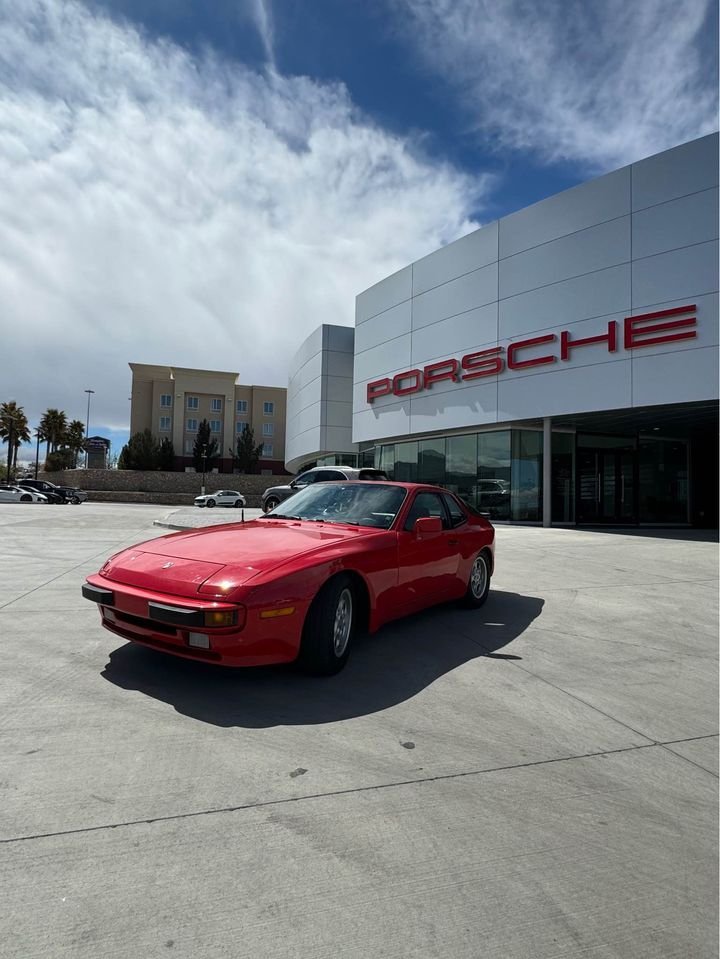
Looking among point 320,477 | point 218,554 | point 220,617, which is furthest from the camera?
point 320,477

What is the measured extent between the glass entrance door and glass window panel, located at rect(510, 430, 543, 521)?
2305mm

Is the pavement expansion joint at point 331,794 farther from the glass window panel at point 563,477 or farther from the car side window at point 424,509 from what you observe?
the glass window panel at point 563,477

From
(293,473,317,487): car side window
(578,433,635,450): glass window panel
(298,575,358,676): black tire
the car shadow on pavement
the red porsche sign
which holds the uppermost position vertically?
the red porsche sign

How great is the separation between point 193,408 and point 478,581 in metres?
72.3

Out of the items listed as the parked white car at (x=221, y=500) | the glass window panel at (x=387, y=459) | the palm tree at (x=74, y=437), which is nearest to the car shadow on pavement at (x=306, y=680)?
the glass window panel at (x=387, y=459)

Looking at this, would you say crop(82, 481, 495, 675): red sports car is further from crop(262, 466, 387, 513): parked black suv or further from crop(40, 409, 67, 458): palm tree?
crop(40, 409, 67, 458): palm tree

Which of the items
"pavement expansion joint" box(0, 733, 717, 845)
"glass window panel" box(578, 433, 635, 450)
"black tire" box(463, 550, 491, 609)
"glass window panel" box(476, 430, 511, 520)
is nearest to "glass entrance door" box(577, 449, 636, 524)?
"glass window panel" box(578, 433, 635, 450)

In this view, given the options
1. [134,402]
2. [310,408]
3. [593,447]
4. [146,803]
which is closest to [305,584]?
[146,803]

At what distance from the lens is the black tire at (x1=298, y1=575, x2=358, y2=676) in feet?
12.1

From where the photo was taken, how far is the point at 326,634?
12.3 ft

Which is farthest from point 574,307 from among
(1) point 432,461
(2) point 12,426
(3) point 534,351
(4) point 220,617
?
(2) point 12,426

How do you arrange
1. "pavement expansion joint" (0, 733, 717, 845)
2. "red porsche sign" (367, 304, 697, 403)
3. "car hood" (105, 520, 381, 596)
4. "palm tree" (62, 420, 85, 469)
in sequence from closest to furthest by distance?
"pavement expansion joint" (0, 733, 717, 845) < "car hood" (105, 520, 381, 596) < "red porsche sign" (367, 304, 697, 403) < "palm tree" (62, 420, 85, 469)

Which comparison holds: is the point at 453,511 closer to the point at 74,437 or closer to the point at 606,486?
the point at 606,486

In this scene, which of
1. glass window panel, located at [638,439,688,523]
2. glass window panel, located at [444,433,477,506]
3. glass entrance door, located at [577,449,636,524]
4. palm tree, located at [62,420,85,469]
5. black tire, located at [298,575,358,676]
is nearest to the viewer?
black tire, located at [298,575,358,676]
